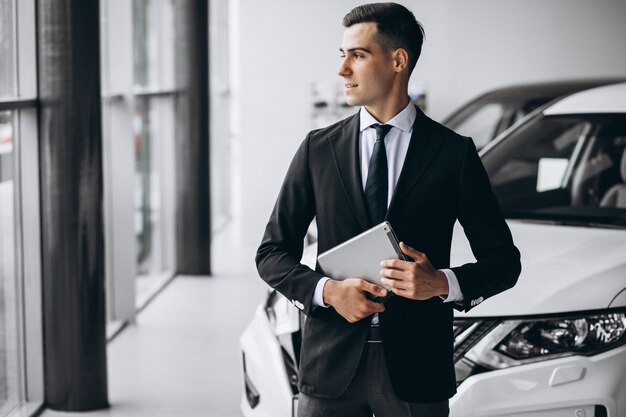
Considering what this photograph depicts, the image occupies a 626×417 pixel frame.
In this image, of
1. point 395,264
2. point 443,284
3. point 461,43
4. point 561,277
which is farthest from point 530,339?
point 461,43

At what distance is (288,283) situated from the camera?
2.27 meters

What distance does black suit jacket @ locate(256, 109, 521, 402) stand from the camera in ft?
7.27

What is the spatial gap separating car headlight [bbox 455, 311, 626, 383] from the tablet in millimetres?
930

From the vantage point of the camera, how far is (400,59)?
2.26 m

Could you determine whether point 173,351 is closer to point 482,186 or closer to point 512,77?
point 482,186

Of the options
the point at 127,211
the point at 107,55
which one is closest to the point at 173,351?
the point at 127,211

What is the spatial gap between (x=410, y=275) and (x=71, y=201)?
3.02 metres

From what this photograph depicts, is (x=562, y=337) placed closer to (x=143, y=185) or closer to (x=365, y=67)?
(x=365, y=67)

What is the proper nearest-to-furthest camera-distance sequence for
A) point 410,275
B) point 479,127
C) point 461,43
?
1. point 410,275
2. point 479,127
3. point 461,43

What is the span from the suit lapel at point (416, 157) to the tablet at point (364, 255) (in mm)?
103

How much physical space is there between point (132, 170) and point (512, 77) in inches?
187

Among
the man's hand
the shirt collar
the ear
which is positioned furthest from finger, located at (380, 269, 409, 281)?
the ear

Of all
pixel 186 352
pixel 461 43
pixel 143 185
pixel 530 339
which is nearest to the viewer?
pixel 530 339

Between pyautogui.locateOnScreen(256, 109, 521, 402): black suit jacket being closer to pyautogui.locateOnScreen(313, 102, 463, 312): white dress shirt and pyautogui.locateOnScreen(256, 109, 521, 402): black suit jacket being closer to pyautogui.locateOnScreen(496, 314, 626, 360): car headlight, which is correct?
pyautogui.locateOnScreen(313, 102, 463, 312): white dress shirt
